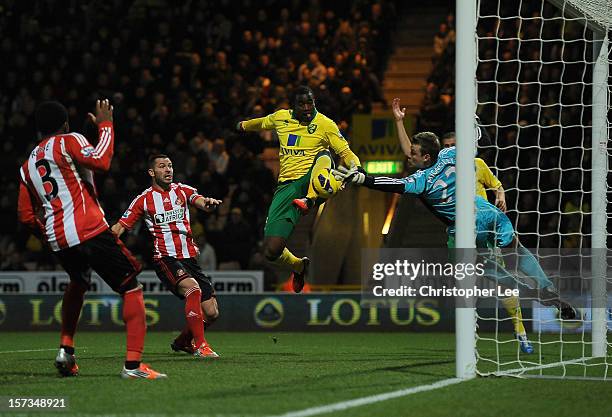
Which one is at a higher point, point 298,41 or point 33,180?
point 298,41

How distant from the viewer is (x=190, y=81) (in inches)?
856

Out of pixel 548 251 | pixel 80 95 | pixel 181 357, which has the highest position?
pixel 80 95

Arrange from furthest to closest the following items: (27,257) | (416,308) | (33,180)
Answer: (27,257)
(416,308)
(33,180)

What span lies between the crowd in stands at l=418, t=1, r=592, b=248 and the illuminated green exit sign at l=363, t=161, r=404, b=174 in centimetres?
92

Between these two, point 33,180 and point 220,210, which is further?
point 220,210

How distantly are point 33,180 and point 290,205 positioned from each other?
396 centimetres

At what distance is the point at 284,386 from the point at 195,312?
10.2 feet

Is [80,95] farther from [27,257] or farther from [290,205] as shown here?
Answer: [290,205]

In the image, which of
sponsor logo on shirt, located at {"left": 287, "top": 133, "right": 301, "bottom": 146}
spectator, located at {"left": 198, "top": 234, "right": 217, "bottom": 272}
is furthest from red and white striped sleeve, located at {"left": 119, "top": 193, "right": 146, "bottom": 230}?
spectator, located at {"left": 198, "top": 234, "right": 217, "bottom": 272}

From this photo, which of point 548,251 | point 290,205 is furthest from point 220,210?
point 290,205

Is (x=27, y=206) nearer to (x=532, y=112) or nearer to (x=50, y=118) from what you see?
(x=50, y=118)

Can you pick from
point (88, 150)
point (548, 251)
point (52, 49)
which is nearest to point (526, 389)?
point (88, 150)

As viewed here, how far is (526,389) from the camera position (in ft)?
25.1

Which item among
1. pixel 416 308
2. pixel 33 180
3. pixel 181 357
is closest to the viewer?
pixel 33 180
